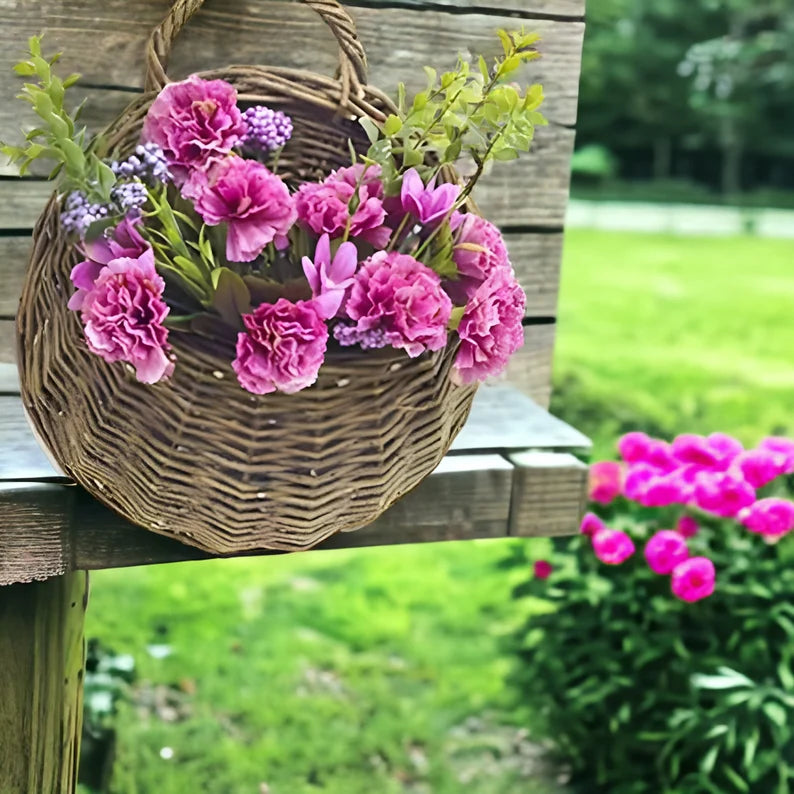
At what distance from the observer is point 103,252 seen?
113 cm

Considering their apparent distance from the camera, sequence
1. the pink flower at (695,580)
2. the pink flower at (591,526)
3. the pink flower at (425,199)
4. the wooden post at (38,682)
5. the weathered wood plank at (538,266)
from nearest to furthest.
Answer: the pink flower at (425,199) → the wooden post at (38,682) → the weathered wood plank at (538,266) → the pink flower at (695,580) → the pink flower at (591,526)

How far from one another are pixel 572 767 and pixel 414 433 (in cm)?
167

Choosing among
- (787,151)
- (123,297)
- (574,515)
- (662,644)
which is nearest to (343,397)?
(123,297)

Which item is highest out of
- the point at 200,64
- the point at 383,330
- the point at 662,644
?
the point at 200,64

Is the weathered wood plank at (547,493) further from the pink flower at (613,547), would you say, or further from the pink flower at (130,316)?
the pink flower at (613,547)

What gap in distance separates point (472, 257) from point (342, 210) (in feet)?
0.53

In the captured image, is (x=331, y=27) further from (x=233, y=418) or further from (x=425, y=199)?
(x=233, y=418)

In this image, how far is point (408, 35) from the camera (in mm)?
1697

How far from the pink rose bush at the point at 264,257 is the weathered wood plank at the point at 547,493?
337 mm

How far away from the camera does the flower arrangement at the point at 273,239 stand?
1.09 meters

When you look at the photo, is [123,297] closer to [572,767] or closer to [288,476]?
[288,476]

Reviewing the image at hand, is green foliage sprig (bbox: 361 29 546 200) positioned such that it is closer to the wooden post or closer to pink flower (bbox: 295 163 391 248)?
pink flower (bbox: 295 163 391 248)

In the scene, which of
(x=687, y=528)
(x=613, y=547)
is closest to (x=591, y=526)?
(x=613, y=547)

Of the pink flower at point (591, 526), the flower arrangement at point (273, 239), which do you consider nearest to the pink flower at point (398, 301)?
the flower arrangement at point (273, 239)
